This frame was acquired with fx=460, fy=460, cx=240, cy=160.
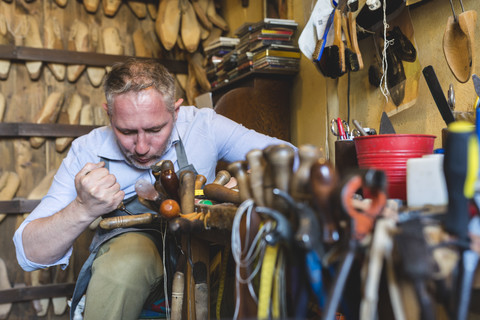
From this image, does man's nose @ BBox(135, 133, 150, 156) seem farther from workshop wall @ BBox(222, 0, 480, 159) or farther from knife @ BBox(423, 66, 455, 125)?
knife @ BBox(423, 66, 455, 125)

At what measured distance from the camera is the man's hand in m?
1.39

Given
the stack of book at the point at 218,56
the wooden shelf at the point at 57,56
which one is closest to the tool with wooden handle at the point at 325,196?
the stack of book at the point at 218,56

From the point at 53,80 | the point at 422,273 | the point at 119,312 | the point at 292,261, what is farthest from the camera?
the point at 53,80

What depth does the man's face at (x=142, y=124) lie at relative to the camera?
5.35 ft

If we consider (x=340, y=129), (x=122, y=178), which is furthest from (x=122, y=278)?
(x=340, y=129)

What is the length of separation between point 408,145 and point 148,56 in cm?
295

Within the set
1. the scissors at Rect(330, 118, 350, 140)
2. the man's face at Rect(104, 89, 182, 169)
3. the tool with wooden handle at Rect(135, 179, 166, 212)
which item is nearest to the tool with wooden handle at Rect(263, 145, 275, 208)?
the tool with wooden handle at Rect(135, 179, 166, 212)

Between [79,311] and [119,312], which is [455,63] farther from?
[79,311]

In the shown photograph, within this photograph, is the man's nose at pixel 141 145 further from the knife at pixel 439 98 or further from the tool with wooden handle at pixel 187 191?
the knife at pixel 439 98

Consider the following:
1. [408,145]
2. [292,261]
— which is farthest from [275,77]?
[292,261]

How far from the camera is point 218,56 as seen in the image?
3.06 m

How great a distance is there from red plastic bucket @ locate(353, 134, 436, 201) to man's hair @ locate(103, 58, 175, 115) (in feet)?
3.16

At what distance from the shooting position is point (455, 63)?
132 cm

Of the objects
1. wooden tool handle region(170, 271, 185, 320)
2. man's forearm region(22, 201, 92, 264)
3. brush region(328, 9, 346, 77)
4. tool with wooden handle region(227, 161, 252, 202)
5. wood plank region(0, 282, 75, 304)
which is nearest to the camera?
tool with wooden handle region(227, 161, 252, 202)
